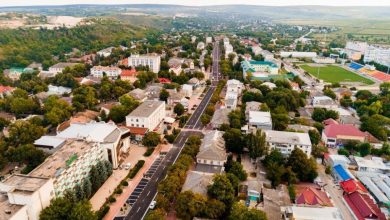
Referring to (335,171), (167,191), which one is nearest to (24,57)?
(167,191)

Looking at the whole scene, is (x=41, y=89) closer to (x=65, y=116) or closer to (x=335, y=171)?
(x=65, y=116)

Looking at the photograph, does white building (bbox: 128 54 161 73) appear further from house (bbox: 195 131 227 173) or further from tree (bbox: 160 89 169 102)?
house (bbox: 195 131 227 173)

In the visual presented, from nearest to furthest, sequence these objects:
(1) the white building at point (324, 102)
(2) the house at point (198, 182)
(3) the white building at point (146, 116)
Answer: (2) the house at point (198, 182) → (3) the white building at point (146, 116) → (1) the white building at point (324, 102)

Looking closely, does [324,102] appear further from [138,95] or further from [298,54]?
[298,54]

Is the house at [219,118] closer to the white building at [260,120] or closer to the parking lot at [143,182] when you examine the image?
the white building at [260,120]

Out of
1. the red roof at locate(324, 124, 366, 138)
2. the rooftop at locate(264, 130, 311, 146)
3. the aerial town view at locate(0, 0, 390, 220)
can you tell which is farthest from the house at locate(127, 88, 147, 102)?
the red roof at locate(324, 124, 366, 138)

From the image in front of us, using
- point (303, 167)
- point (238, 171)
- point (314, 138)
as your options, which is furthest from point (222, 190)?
point (314, 138)

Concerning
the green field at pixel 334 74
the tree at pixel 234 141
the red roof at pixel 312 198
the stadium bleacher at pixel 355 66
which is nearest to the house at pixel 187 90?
the tree at pixel 234 141
